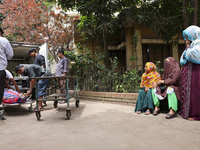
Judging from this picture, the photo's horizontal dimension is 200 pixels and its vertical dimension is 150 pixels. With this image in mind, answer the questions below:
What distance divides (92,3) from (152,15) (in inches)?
114

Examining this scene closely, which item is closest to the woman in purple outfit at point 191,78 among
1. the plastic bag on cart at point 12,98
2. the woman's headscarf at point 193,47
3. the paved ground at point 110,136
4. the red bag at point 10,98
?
the woman's headscarf at point 193,47

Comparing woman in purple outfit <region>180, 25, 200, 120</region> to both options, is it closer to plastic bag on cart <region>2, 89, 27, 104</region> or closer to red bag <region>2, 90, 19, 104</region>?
plastic bag on cart <region>2, 89, 27, 104</region>

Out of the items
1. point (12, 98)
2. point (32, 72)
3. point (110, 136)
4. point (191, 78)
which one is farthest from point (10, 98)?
point (191, 78)

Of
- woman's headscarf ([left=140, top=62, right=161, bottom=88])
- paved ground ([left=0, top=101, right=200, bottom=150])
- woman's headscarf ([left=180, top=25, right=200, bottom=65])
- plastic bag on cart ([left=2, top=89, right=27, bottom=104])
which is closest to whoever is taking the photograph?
paved ground ([left=0, top=101, right=200, bottom=150])

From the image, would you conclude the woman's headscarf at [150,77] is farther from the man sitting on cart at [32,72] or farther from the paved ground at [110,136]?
the man sitting on cart at [32,72]

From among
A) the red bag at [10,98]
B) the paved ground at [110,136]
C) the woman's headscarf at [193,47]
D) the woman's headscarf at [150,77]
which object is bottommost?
the paved ground at [110,136]

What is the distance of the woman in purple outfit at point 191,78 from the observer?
3.11 meters

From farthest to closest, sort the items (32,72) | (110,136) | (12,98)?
(32,72) < (12,98) < (110,136)

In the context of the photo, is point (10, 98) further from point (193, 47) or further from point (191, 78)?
point (193, 47)

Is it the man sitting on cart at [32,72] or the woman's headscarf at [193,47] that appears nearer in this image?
the woman's headscarf at [193,47]

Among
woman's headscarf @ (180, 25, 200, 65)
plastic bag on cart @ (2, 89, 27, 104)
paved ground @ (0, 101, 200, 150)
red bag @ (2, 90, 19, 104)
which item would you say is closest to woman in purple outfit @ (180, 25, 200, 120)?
woman's headscarf @ (180, 25, 200, 65)

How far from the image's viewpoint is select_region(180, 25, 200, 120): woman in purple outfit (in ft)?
10.2

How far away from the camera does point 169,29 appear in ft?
25.6

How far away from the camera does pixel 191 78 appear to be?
3.22 metres
